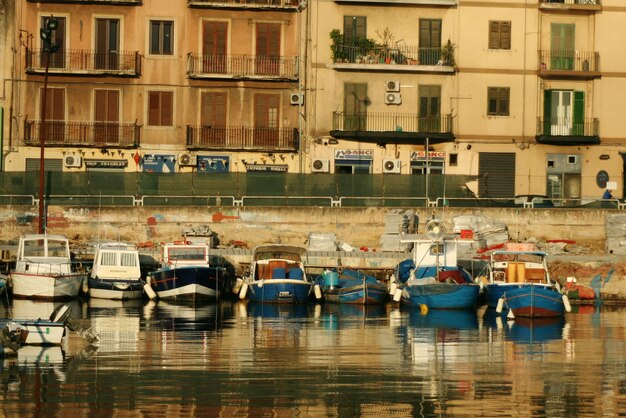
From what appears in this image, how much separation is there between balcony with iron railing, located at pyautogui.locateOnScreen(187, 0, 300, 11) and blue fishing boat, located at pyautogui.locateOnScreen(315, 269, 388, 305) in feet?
54.1

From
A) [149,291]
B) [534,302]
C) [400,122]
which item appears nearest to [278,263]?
[149,291]

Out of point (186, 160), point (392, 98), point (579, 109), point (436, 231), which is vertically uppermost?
point (392, 98)

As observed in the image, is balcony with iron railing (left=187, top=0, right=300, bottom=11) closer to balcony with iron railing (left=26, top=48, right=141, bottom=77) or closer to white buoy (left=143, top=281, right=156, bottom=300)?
balcony with iron railing (left=26, top=48, right=141, bottom=77)

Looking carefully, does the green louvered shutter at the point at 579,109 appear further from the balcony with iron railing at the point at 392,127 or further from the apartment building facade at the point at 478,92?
the balcony with iron railing at the point at 392,127

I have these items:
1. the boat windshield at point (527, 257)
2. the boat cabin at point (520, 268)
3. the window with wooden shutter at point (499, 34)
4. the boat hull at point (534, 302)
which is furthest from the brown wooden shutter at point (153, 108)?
the boat hull at point (534, 302)

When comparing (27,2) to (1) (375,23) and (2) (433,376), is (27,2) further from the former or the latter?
(2) (433,376)

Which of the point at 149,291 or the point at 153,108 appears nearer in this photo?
the point at 149,291

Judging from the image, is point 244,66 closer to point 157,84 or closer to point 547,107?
point 157,84

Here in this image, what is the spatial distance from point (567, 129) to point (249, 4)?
15.7 meters

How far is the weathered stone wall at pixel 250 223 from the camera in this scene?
6166 centimetres

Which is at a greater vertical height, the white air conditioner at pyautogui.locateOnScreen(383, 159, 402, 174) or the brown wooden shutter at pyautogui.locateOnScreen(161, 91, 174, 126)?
the brown wooden shutter at pyautogui.locateOnScreen(161, 91, 174, 126)

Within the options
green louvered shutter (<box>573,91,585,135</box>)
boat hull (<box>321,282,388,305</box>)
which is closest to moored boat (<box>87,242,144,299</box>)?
boat hull (<box>321,282,388,305</box>)

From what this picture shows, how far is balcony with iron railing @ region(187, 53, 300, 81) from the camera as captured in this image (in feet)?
223

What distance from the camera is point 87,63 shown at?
6769cm
